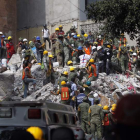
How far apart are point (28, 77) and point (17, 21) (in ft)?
60.8

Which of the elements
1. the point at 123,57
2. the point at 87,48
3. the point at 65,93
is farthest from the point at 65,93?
the point at 123,57

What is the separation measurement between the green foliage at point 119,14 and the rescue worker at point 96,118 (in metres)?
3.83

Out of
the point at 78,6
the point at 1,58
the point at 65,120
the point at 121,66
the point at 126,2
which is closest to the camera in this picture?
the point at 65,120

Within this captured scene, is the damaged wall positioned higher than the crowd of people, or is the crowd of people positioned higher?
the damaged wall

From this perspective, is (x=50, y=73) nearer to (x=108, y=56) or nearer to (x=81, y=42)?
(x=108, y=56)

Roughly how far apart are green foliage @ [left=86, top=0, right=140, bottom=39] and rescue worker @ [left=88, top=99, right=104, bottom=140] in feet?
12.6

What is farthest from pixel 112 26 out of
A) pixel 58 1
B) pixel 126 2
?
pixel 58 1

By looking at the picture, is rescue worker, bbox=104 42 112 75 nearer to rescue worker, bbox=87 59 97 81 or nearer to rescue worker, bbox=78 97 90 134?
rescue worker, bbox=87 59 97 81

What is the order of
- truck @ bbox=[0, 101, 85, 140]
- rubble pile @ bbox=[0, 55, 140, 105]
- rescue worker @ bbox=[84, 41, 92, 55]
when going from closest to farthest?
truck @ bbox=[0, 101, 85, 140], rubble pile @ bbox=[0, 55, 140, 105], rescue worker @ bbox=[84, 41, 92, 55]

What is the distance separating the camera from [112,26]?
47.3ft

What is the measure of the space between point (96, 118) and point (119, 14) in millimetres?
4492

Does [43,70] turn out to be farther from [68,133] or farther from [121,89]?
[68,133]

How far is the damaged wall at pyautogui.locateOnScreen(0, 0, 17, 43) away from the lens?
28125 mm

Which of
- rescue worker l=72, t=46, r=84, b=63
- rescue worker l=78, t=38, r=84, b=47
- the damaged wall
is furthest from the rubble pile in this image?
the damaged wall
